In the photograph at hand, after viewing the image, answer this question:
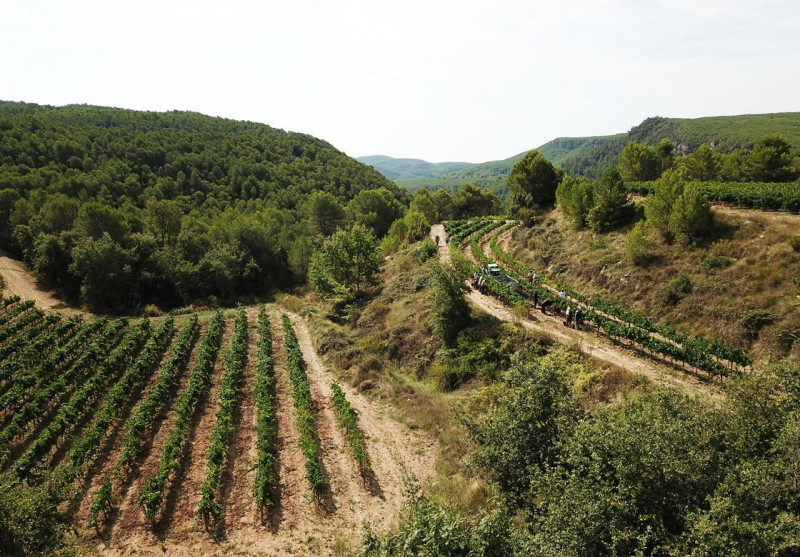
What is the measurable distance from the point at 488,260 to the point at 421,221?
74.0 ft

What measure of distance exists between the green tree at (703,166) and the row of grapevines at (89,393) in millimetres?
61209

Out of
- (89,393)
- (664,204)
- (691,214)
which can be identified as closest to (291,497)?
(89,393)

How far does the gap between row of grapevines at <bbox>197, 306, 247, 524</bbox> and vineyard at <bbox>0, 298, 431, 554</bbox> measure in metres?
0.10

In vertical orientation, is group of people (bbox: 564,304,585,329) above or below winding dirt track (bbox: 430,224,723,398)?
above

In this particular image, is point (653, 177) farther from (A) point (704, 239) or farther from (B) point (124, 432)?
(B) point (124, 432)

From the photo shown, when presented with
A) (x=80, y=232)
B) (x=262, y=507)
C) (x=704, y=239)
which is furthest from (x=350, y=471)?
(x=80, y=232)

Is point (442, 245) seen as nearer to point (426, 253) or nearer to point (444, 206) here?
point (426, 253)

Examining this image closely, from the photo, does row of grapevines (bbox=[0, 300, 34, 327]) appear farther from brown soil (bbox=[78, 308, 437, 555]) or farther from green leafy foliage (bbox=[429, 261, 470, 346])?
green leafy foliage (bbox=[429, 261, 470, 346])

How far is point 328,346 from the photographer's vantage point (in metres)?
35.7

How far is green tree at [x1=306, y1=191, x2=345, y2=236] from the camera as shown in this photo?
75500 millimetres

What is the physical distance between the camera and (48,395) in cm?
2578

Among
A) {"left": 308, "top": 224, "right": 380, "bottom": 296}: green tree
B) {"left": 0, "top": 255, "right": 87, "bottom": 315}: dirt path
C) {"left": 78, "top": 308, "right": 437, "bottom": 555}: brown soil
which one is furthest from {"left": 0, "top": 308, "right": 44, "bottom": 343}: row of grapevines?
{"left": 308, "top": 224, "right": 380, "bottom": 296}: green tree

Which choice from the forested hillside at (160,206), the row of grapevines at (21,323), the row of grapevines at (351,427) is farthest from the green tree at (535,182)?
the row of grapevines at (21,323)

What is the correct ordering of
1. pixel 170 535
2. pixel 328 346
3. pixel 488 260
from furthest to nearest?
pixel 488 260
pixel 328 346
pixel 170 535
